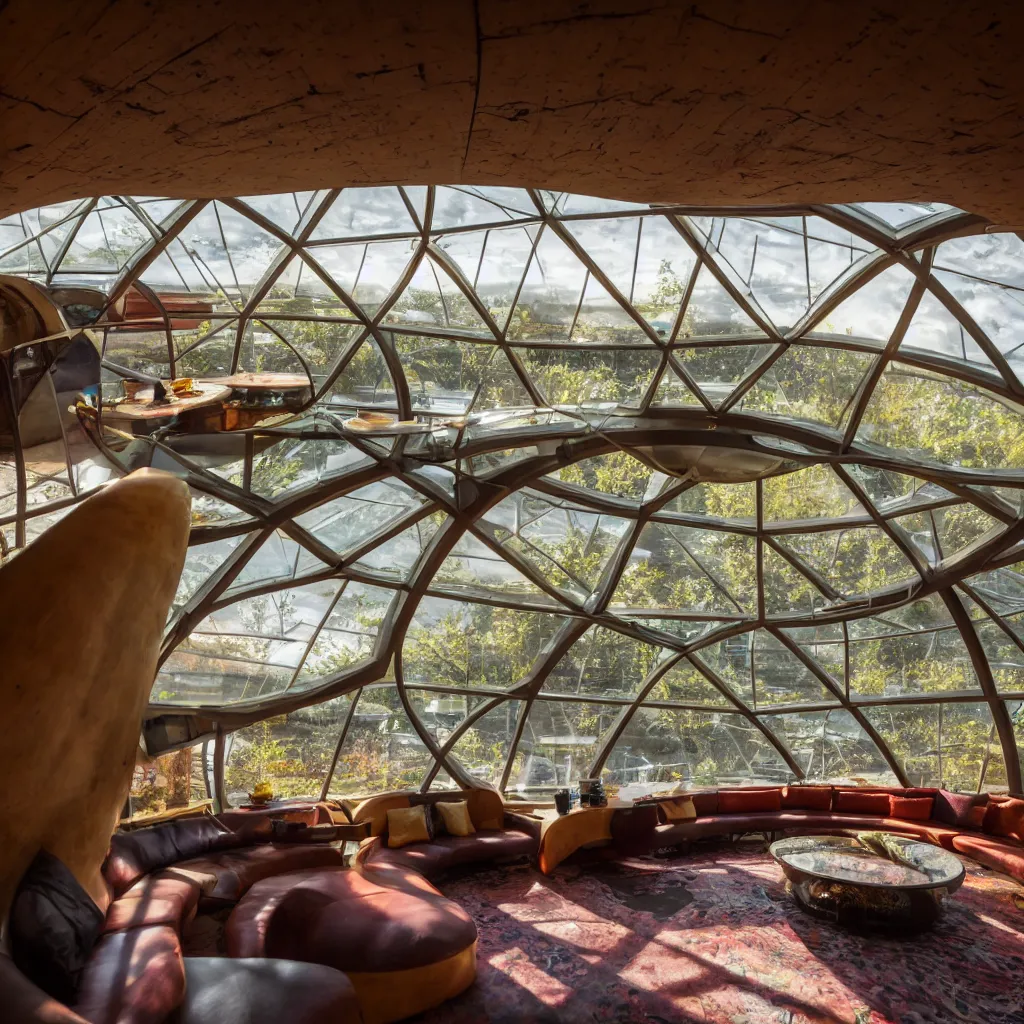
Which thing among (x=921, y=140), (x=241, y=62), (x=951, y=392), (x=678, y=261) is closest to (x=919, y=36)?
(x=921, y=140)

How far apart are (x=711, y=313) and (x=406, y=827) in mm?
12539

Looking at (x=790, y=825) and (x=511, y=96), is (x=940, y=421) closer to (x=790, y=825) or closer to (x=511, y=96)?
(x=790, y=825)

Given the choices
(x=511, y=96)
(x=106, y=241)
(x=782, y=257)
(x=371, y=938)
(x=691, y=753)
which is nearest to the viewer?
(x=511, y=96)

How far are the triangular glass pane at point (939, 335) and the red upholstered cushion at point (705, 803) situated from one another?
11907mm

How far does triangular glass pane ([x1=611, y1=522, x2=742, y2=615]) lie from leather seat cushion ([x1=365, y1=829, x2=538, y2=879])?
6.36 meters

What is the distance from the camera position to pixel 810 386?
1591 centimetres

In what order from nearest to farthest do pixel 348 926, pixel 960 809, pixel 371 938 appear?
pixel 371 938 → pixel 348 926 → pixel 960 809

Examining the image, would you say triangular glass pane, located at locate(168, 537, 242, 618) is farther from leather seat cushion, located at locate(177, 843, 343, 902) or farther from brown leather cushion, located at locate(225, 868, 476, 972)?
brown leather cushion, located at locate(225, 868, 476, 972)

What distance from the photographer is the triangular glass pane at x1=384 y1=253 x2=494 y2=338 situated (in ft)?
48.8

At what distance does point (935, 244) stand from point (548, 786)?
16.7m

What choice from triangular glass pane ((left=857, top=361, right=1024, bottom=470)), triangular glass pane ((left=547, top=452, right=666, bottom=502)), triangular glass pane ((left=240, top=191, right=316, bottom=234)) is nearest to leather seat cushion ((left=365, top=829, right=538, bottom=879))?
triangular glass pane ((left=547, top=452, right=666, bottom=502))

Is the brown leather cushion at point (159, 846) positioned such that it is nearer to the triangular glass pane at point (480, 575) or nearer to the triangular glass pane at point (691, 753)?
the triangular glass pane at point (480, 575)

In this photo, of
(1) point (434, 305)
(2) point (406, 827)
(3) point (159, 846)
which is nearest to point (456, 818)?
(2) point (406, 827)

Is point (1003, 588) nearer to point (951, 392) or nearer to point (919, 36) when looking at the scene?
point (951, 392)
